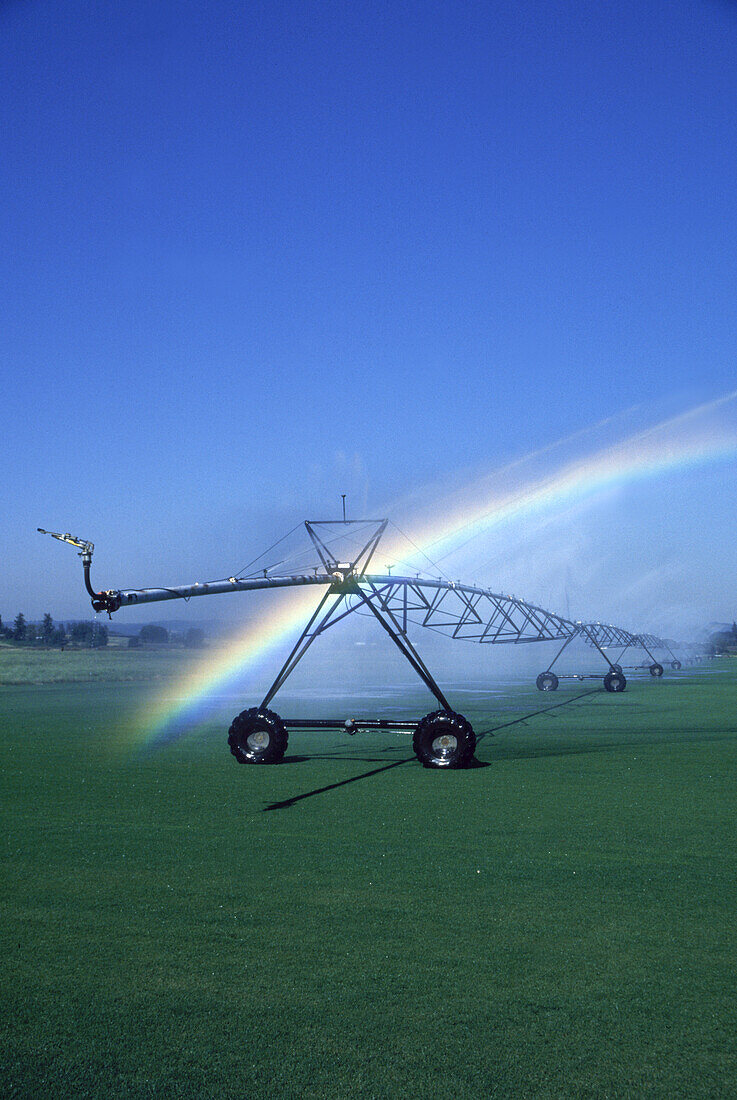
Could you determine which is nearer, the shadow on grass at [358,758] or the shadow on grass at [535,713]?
the shadow on grass at [358,758]

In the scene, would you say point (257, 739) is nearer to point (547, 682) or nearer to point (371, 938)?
point (371, 938)

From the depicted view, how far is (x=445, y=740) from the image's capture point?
22.5 meters

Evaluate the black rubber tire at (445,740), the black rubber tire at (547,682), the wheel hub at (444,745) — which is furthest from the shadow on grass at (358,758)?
the black rubber tire at (547,682)

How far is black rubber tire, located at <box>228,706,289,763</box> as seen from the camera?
77.6 feet

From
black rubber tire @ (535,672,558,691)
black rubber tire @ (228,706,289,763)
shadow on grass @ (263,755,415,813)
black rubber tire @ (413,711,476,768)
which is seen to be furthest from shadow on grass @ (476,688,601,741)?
black rubber tire @ (228,706,289,763)

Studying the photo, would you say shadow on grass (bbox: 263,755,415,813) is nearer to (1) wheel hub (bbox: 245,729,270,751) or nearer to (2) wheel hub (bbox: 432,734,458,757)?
(2) wheel hub (bbox: 432,734,458,757)

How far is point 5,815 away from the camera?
16.2 metres

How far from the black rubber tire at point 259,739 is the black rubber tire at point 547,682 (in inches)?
1450

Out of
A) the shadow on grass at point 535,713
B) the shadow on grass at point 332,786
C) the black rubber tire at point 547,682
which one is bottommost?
the shadow on grass at point 332,786

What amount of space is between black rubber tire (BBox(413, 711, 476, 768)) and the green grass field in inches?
74.8

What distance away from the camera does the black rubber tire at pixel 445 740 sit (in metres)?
22.0

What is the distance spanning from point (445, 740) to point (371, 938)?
1336cm

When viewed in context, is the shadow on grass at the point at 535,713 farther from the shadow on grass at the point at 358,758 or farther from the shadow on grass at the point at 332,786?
the shadow on grass at the point at 332,786

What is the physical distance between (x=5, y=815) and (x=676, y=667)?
306 feet
